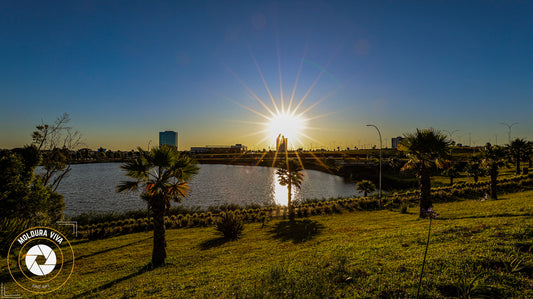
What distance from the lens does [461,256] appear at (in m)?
6.30

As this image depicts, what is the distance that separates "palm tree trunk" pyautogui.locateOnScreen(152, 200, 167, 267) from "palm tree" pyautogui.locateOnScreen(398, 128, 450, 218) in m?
18.3

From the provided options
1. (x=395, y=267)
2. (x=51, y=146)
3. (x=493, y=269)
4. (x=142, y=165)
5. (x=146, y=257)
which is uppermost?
(x=51, y=146)

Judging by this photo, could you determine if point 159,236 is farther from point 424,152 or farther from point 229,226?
point 424,152

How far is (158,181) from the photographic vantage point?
40.7 ft

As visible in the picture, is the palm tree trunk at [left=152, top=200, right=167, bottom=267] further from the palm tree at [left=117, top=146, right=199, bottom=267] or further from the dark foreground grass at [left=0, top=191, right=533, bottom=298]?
the dark foreground grass at [left=0, top=191, right=533, bottom=298]

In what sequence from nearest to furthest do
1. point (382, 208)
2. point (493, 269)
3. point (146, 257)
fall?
point (493, 269) → point (146, 257) → point (382, 208)

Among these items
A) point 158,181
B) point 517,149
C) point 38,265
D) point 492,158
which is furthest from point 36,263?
point 517,149

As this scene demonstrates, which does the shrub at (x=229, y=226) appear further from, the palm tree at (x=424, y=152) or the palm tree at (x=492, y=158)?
the palm tree at (x=492, y=158)

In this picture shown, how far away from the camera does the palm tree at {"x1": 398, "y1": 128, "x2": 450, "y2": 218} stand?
58.7ft

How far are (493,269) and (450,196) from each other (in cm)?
2902

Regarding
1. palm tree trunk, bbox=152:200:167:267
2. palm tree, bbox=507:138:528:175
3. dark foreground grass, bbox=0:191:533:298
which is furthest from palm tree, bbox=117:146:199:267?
palm tree, bbox=507:138:528:175

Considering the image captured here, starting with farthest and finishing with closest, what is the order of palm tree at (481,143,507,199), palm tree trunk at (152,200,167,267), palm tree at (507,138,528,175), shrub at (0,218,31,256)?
palm tree at (507,138,528,175), palm tree at (481,143,507,199), palm tree trunk at (152,200,167,267), shrub at (0,218,31,256)

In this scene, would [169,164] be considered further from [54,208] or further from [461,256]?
[54,208]

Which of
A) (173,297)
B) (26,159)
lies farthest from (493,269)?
(26,159)
